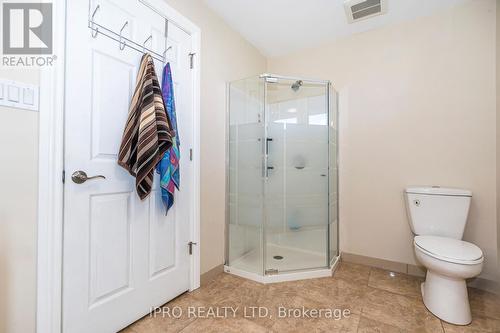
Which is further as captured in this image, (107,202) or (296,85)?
(296,85)

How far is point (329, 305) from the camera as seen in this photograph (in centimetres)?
161

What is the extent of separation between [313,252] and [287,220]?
0.39 m

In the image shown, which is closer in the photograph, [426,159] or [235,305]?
[235,305]

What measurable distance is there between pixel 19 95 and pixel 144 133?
509 mm

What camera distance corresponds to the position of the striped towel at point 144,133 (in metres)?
1.30

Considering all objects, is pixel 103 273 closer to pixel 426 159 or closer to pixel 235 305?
pixel 235 305

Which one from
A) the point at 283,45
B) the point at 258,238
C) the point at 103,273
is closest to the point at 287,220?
the point at 258,238

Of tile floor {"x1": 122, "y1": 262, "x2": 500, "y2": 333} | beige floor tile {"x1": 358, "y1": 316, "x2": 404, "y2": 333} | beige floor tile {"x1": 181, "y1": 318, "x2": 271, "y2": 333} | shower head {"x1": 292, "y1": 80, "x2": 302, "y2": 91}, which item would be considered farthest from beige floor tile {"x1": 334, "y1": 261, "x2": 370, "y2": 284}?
shower head {"x1": 292, "y1": 80, "x2": 302, "y2": 91}

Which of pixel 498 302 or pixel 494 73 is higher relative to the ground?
pixel 494 73

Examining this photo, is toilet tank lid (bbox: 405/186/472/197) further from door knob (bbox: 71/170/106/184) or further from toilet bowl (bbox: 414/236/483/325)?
door knob (bbox: 71/170/106/184)

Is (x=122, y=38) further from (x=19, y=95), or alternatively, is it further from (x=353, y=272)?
(x=353, y=272)

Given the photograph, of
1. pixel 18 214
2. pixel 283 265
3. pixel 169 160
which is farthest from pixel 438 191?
pixel 18 214

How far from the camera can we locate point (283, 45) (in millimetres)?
2568

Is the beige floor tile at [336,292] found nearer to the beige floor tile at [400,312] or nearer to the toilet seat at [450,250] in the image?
the beige floor tile at [400,312]
